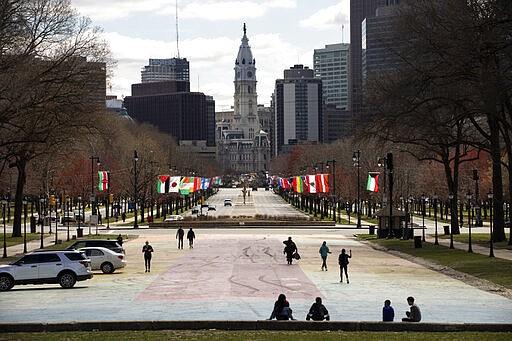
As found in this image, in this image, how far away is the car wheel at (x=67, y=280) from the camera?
42.6 m

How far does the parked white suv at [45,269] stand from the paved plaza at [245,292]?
475 mm

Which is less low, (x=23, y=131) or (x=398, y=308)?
(x=23, y=131)

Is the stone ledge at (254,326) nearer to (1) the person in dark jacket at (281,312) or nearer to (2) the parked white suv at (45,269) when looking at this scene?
(1) the person in dark jacket at (281,312)

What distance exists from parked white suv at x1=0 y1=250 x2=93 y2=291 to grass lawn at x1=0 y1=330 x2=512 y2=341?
1369 cm

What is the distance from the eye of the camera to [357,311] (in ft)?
111

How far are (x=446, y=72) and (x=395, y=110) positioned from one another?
4.95m

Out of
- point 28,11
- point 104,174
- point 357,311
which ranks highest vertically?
point 28,11

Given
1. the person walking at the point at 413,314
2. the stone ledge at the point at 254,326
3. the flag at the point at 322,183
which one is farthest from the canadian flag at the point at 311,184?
the stone ledge at the point at 254,326

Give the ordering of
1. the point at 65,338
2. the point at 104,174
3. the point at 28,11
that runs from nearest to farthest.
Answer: the point at 65,338 → the point at 28,11 → the point at 104,174

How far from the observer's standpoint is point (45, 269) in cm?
4253

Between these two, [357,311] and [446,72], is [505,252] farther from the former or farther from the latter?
[357,311]

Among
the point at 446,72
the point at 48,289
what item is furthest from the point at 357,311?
the point at 446,72

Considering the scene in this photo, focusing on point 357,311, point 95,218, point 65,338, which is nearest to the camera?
point 65,338

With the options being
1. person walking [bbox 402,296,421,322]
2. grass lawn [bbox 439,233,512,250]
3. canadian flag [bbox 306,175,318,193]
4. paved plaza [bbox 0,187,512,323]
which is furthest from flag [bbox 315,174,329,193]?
person walking [bbox 402,296,421,322]
